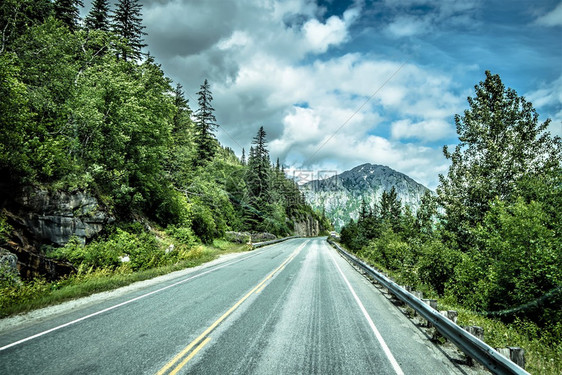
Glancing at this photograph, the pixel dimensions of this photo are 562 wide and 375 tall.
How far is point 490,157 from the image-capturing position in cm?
1797

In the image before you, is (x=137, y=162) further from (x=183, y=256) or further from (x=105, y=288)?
(x=105, y=288)

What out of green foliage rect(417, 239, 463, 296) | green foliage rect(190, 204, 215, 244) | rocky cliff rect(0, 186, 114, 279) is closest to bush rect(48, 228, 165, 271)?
rocky cliff rect(0, 186, 114, 279)

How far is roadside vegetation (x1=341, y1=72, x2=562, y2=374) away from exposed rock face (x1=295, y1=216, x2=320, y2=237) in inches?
2511

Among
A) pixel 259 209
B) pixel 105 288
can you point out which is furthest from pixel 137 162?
pixel 259 209

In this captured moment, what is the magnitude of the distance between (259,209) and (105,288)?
35.5 metres

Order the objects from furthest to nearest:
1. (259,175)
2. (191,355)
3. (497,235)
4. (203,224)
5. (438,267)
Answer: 1. (259,175)
2. (203,224)
3. (438,267)
4. (497,235)
5. (191,355)

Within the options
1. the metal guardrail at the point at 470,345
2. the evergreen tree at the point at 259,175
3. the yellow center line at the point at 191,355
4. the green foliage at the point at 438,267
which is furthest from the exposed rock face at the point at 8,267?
the evergreen tree at the point at 259,175

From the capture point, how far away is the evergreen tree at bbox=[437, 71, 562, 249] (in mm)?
17312

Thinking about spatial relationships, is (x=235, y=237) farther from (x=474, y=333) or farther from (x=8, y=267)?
(x=474, y=333)

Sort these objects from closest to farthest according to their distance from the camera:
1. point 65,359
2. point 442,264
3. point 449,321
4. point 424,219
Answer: point 65,359
point 449,321
point 442,264
point 424,219

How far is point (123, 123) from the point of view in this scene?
14.9m

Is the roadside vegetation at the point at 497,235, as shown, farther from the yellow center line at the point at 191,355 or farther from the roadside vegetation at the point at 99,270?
the roadside vegetation at the point at 99,270

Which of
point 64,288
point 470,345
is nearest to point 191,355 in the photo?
point 470,345

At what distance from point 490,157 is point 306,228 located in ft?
283
